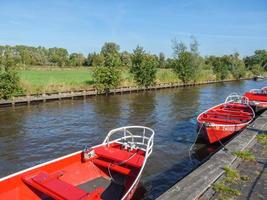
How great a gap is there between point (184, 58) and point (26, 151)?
42800 mm

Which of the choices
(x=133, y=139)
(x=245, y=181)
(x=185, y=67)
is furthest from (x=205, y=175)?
(x=185, y=67)

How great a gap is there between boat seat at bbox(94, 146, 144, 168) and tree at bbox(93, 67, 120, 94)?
80.5 ft

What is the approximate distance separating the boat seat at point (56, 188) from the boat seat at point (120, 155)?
1.54 metres

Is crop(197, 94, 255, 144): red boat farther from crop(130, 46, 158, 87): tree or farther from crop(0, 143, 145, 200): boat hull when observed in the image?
crop(130, 46, 158, 87): tree

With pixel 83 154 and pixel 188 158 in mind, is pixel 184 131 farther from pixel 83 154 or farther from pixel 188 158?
pixel 83 154

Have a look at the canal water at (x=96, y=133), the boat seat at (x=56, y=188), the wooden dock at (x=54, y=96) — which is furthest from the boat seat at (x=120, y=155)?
the wooden dock at (x=54, y=96)

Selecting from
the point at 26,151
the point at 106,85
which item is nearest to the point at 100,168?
the point at 26,151

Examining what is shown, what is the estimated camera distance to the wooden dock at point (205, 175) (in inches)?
221

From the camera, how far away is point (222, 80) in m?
64.5

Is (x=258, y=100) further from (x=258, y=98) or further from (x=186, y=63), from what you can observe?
(x=186, y=63)

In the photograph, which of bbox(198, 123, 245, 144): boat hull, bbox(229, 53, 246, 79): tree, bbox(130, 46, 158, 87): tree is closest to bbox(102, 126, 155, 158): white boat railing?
bbox(198, 123, 245, 144): boat hull

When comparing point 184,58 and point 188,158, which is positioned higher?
point 184,58

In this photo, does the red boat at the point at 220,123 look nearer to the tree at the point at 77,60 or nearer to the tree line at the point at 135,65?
the tree line at the point at 135,65

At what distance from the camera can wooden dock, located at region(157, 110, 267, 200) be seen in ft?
18.4
